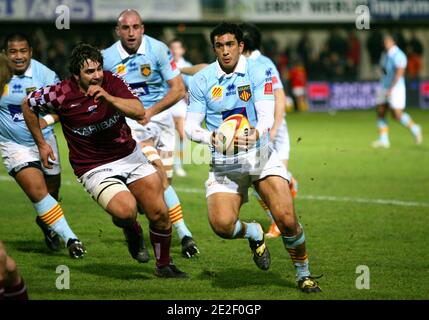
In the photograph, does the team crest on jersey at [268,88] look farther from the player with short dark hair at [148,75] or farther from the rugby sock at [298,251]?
the player with short dark hair at [148,75]

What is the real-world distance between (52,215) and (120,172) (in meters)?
1.32

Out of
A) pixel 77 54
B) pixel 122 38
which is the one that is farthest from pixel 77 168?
pixel 122 38

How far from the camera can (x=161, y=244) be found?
793 centimetres

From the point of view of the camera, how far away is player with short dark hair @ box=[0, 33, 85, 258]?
28.7 feet

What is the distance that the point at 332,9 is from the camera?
Answer: 3231cm

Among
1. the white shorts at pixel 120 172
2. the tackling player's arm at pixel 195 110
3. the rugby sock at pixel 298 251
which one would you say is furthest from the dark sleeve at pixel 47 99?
the rugby sock at pixel 298 251

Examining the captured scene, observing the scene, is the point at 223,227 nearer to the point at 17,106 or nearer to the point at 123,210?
the point at 123,210

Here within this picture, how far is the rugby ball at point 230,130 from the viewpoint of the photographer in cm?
715

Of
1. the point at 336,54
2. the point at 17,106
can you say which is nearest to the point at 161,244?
the point at 17,106

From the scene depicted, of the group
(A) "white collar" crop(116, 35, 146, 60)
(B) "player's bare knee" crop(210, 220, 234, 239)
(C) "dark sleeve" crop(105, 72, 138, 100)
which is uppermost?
(A) "white collar" crop(116, 35, 146, 60)

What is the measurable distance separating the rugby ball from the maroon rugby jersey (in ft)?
3.01

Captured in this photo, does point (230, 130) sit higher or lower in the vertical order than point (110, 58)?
lower

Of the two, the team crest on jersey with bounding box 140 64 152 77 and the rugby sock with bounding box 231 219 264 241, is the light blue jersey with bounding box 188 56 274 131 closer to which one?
the rugby sock with bounding box 231 219 264 241

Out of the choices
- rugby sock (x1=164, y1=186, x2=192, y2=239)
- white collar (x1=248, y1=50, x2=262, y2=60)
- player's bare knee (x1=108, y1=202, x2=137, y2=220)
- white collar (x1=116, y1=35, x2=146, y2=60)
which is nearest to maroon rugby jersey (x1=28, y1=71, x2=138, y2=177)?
player's bare knee (x1=108, y1=202, x2=137, y2=220)
